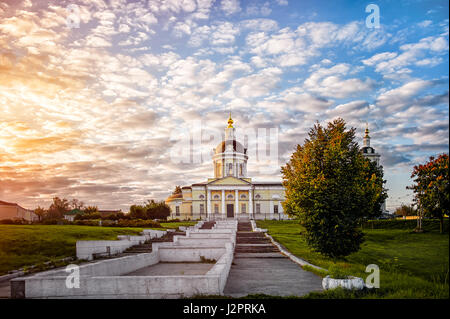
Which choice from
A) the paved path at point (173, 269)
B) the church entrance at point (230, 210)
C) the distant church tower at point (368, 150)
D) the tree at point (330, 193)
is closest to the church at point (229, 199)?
the church entrance at point (230, 210)

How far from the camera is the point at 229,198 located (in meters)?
71.7

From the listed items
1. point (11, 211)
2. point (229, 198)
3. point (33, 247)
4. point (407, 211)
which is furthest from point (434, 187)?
point (11, 211)

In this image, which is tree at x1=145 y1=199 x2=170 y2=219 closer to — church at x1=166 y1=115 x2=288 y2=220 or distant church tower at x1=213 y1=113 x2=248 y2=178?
church at x1=166 y1=115 x2=288 y2=220

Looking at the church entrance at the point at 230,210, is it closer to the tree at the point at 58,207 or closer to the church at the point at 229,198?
the church at the point at 229,198

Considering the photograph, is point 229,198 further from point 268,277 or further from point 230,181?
point 268,277

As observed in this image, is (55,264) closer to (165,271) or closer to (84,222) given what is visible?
(165,271)

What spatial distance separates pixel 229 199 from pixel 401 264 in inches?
2171

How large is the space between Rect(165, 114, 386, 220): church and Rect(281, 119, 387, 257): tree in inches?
2087

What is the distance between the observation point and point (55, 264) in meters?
15.1

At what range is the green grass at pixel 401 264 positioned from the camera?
8.92m

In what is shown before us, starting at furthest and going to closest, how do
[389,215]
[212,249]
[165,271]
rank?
[389,215], [212,249], [165,271]
